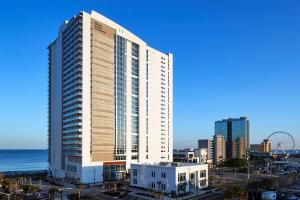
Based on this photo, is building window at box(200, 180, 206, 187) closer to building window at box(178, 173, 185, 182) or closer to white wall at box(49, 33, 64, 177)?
building window at box(178, 173, 185, 182)

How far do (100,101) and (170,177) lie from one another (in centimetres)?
5111

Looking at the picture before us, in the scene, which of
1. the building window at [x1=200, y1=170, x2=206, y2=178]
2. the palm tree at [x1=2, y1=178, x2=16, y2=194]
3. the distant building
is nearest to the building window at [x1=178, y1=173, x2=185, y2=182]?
the distant building

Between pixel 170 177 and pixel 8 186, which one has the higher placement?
pixel 170 177

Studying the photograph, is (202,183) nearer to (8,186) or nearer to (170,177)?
(170,177)

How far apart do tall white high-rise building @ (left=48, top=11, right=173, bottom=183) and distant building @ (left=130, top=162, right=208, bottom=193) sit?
2536 cm

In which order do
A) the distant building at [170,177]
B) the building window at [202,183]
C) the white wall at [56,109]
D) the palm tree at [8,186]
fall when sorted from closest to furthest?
1. the palm tree at [8,186]
2. the distant building at [170,177]
3. the building window at [202,183]
4. the white wall at [56,109]

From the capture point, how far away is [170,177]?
101m

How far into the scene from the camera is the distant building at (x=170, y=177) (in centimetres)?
10075

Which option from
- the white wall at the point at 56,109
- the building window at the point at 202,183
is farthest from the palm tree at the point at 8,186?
the building window at the point at 202,183

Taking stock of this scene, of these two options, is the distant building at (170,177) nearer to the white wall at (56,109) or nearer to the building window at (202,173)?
the building window at (202,173)

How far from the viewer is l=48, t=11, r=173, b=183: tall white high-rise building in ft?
436

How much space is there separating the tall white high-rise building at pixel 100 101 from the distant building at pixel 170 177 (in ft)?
83.2

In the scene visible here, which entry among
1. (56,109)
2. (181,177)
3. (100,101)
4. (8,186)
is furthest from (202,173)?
(56,109)

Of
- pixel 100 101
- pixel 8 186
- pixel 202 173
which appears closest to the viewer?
pixel 8 186
